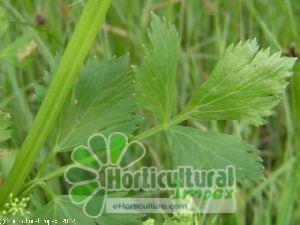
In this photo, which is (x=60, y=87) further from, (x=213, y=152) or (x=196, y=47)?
(x=196, y=47)

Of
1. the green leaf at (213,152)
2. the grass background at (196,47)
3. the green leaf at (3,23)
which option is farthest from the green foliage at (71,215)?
the grass background at (196,47)

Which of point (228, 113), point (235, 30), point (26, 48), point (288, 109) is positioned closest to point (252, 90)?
point (228, 113)

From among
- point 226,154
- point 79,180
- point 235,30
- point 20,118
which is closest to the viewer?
point 226,154

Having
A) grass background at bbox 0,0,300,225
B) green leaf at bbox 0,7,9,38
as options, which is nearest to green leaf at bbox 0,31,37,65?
green leaf at bbox 0,7,9,38

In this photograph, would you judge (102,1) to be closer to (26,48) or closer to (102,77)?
(102,77)

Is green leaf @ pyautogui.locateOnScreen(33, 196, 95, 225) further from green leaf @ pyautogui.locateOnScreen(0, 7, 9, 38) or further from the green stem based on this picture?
green leaf @ pyautogui.locateOnScreen(0, 7, 9, 38)

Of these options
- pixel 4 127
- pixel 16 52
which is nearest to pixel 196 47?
pixel 16 52

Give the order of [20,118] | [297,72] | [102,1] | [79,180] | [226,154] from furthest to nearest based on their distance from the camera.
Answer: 1. [20,118]
2. [297,72]
3. [79,180]
4. [226,154]
5. [102,1]

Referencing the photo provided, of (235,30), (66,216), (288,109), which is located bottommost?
(66,216)

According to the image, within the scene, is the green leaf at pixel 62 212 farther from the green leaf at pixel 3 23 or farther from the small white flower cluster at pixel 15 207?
the green leaf at pixel 3 23
